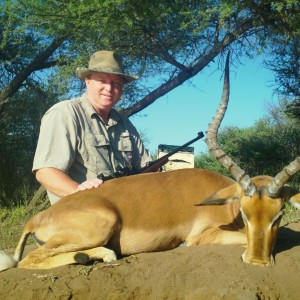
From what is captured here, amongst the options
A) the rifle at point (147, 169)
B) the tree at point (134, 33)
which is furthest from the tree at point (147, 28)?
the rifle at point (147, 169)

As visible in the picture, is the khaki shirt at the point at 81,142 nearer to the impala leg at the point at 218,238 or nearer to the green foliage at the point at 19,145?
the impala leg at the point at 218,238

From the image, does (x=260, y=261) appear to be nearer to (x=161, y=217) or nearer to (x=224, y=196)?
(x=224, y=196)

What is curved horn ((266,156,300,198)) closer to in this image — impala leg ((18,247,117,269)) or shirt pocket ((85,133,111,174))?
impala leg ((18,247,117,269))

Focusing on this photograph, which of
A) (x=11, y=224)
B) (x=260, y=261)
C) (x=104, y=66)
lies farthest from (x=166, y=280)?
(x=11, y=224)

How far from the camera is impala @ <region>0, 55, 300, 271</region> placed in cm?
473

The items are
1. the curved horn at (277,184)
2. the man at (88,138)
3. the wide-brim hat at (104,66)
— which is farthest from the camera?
the wide-brim hat at (104,66)

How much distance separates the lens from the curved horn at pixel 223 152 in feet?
16.2

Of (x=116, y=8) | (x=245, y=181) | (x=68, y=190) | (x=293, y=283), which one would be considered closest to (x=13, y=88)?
(x=116, y=8)

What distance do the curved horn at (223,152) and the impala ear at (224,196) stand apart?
129mm

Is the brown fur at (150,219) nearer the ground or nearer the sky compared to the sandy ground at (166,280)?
nearer the sky

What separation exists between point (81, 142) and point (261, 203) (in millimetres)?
2311

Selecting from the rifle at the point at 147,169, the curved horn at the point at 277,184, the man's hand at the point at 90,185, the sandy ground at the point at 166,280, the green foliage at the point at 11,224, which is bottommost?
the green foliage at the point at 11,224

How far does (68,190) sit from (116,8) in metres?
5.59

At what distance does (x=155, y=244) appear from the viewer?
534 centimetres
